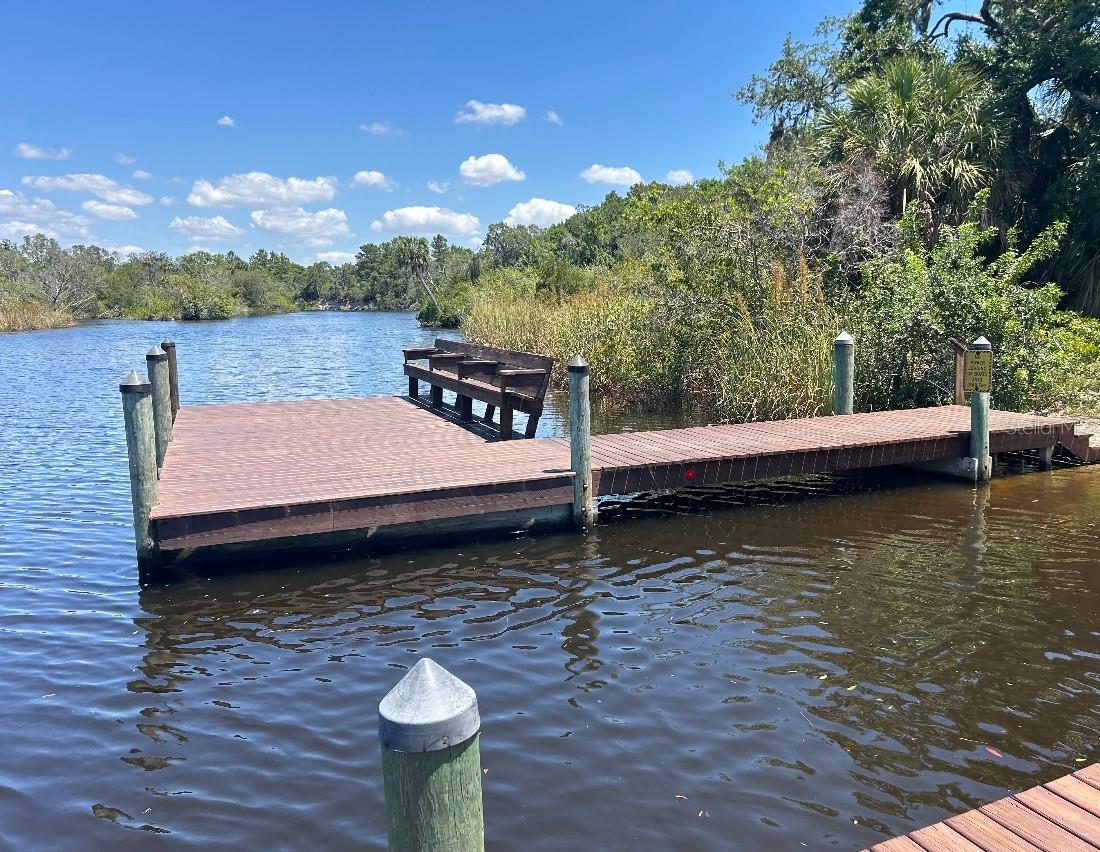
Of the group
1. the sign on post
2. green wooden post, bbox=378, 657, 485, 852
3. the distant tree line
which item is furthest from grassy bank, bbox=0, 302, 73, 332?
green wooden post, bbox=378, 657, 485, 852

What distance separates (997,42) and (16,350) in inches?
1450

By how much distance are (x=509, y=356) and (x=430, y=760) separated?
9083mm

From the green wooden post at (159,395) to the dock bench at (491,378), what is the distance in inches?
132

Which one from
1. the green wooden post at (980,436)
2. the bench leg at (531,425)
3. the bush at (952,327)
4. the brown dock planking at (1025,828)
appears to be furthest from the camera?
the bush at (952,327)

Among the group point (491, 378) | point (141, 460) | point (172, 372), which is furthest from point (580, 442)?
point (172, 372)

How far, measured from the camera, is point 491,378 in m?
10.3

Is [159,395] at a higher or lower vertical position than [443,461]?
higher

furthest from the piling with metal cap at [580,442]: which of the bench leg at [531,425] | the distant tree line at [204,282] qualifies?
the distant tree line at [204,282]

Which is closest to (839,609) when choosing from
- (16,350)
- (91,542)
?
(91,542)

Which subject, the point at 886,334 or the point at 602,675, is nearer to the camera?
the point at 602,675

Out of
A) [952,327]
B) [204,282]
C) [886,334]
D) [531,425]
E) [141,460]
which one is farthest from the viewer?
[204,282]

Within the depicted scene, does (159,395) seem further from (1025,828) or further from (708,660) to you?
(1025,828)

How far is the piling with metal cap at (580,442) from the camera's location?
293 inches

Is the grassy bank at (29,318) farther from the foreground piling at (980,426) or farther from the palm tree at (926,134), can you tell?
the foreground piling at (980,426)
